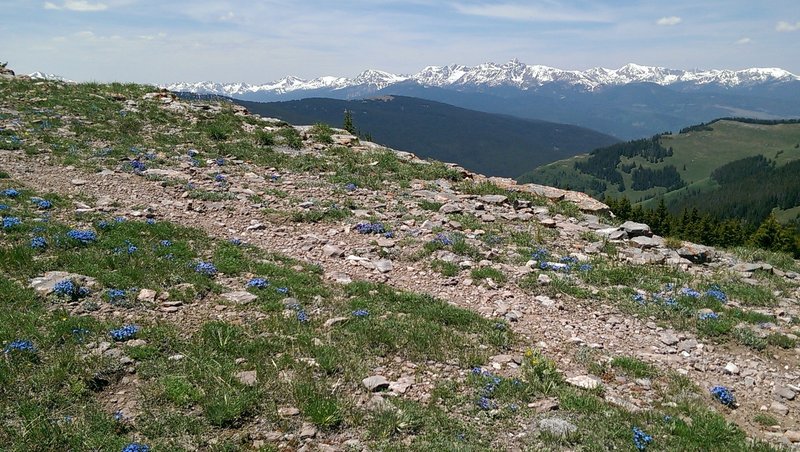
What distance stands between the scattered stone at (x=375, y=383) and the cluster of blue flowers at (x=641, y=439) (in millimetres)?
4060

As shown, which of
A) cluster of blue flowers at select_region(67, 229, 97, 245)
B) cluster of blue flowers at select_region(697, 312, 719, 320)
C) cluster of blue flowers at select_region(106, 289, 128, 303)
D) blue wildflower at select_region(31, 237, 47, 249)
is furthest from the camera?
cluster of blue flowers at select_region(67, 229, 97, 245)

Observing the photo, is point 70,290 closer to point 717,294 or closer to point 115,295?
point 115,295

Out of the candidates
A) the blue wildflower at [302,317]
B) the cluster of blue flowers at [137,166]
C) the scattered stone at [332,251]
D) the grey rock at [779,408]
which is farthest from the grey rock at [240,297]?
the cluster of blue flowers at [137,166]

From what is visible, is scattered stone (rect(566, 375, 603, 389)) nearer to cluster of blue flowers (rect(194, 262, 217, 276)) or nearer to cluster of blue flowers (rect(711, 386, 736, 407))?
cluster of blue flowers (rect(711, 386, 736, 407))

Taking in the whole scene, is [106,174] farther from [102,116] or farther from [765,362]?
[765,362]

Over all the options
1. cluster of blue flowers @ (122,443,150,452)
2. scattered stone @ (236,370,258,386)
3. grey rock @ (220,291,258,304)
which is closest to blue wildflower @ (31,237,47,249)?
grey rock @ (220,291,258,304)

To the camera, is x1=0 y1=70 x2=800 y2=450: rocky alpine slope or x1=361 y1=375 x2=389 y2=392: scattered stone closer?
x1=0 y1=70 x2=800 y2=450: rocky alpine slope

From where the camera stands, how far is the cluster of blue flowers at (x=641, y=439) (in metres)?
7.24

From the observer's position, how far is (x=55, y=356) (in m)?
7.98

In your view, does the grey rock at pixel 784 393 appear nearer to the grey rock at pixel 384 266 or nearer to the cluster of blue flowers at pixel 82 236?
the grey rock at pixel 384 266

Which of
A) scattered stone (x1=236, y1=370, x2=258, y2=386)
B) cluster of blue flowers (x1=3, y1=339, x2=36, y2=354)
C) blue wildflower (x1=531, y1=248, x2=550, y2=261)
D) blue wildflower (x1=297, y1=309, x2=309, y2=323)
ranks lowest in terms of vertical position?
scattered stone (x1=236, y1=370, x2=258, y2=386)

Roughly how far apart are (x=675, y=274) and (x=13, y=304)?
54.6ft

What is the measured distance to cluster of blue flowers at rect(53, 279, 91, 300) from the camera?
32.6 ft

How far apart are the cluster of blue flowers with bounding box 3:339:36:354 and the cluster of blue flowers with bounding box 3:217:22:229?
6.14 meters
